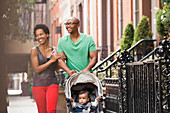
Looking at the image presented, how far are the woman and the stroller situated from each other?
1.09 feet

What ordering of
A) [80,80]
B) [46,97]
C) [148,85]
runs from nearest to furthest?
[46,97]
[80,80]
[148,85]

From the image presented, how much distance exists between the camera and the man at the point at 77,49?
241 inches

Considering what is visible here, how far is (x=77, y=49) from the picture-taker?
6141 millimetres

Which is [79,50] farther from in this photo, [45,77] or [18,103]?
[18,103]

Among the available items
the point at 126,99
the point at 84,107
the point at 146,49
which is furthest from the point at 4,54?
the point at 146,49

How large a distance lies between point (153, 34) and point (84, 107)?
6.82 m

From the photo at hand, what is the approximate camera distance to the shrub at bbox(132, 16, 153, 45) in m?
12.0

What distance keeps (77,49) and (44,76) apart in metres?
0.78

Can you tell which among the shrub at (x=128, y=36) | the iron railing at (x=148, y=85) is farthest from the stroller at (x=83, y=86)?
the shrub at (x=128, y=36)

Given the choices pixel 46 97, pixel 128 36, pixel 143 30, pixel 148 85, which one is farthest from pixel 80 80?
pixel 128 36

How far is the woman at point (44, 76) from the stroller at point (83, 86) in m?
0.33

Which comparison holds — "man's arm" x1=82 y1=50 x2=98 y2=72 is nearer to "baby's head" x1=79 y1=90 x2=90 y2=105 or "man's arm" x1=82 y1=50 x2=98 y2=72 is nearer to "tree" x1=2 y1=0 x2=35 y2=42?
"baby's head" x1=79 y1=90 x2=90 y2=105

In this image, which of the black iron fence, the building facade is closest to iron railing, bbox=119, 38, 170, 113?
the black iron fence

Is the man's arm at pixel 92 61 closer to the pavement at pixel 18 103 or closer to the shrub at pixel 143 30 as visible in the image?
the pavement at pixel 18 103
